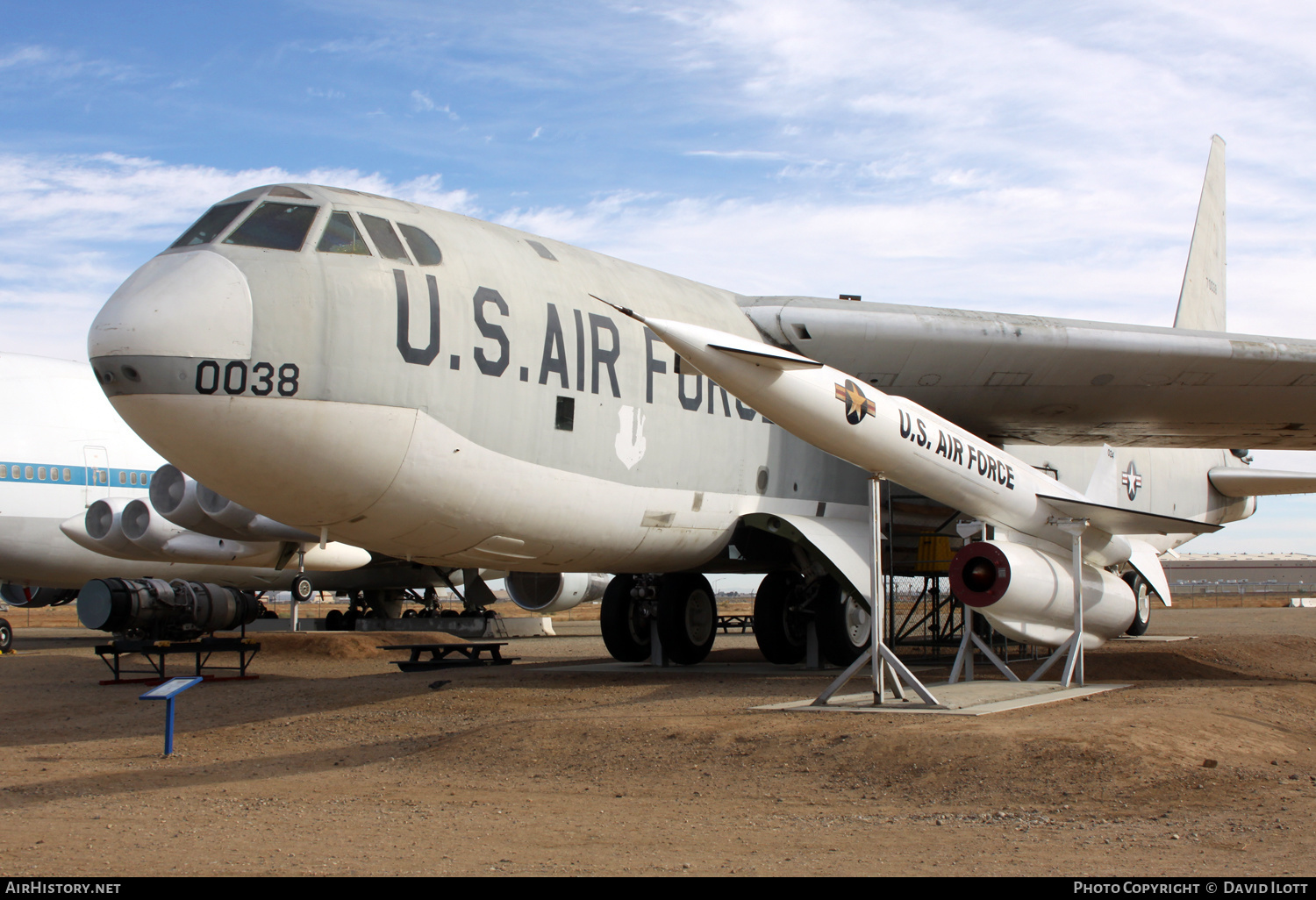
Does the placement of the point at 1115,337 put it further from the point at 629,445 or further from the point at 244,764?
the point at 244,764

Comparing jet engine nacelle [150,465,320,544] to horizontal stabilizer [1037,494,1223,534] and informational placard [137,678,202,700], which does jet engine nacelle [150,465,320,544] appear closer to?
informational placard [137,678,202,700]

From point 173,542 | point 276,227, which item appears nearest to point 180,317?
point 276,227

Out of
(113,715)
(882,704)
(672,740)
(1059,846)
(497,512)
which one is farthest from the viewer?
(113,715)

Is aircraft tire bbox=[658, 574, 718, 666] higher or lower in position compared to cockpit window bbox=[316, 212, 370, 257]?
lower

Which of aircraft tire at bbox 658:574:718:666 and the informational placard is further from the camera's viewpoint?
aircraft tire at bbox 658:574:718:666

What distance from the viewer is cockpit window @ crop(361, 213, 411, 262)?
9.67 m

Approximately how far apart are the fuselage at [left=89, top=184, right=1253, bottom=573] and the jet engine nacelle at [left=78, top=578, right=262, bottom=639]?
8.71 metres

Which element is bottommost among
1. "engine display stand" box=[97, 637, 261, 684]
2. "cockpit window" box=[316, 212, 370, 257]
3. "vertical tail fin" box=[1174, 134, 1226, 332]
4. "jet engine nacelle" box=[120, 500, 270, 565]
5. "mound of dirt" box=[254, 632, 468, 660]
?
"mound of dirt" box=[254, 632, 468, 660]

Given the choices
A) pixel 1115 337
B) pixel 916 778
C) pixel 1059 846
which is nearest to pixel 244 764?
pixel 916 778

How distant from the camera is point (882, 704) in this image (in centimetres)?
952

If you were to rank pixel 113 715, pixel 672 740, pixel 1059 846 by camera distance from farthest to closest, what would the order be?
pixel 113 715 → pixel 672 740 → pixel 1059 846

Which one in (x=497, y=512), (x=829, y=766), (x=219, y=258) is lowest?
(x=829, y=766)

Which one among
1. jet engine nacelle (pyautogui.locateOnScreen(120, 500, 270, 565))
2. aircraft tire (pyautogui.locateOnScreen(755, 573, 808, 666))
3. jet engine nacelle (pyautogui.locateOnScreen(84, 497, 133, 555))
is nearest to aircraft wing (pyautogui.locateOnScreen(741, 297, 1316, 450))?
aircraft tire (pyautogui.locateOnScreen(755, 573, 808, 666))

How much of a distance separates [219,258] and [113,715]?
611 cm
